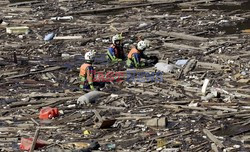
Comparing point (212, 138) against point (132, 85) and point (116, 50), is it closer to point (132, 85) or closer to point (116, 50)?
point (132, 85)

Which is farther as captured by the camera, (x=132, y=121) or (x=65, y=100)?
(x=65, y=100)

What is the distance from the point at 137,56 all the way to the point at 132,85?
2.20 metres

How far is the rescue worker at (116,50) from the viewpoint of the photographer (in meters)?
20.0

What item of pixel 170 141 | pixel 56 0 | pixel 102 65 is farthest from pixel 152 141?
pixel 56 0

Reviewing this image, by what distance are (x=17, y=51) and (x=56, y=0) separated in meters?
12.1

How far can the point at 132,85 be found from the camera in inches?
669

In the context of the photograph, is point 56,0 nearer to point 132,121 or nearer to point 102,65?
point 102,65

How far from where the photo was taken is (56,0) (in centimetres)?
3391

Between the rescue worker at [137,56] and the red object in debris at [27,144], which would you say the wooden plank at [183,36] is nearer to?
the rescue worker at [137,56]

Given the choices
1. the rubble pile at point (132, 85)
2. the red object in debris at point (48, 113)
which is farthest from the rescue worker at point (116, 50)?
the red object in debris at point (48, 113)

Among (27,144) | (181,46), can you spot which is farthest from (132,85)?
(27,144)

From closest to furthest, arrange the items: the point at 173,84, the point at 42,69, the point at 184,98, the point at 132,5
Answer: the point at 184,98
the point at 173,84
the point at 42,69
the point at 132,5

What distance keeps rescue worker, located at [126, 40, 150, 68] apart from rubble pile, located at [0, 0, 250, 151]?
0.35m

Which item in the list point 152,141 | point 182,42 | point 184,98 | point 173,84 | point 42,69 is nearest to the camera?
point 152,141
